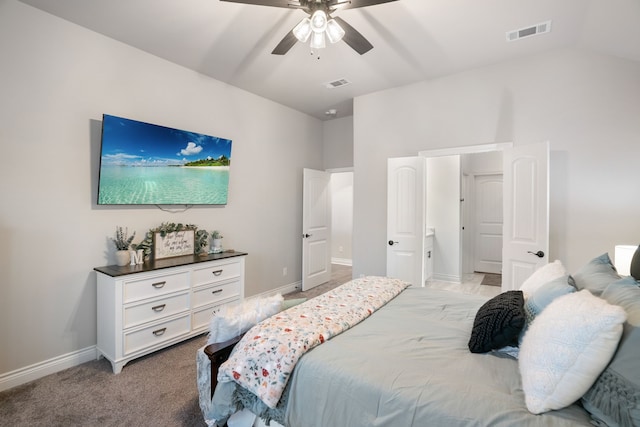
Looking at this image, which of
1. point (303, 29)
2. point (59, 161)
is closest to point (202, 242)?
point (59, 161)

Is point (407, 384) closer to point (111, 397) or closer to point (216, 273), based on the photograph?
point (111, 397)

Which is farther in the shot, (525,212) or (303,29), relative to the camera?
(525,212)

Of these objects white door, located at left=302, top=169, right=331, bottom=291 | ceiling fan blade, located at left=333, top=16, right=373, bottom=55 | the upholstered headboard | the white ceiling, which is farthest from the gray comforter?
white door, located at left=302, top=169, right=331, bottom=291

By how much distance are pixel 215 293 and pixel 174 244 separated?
71 centimetres

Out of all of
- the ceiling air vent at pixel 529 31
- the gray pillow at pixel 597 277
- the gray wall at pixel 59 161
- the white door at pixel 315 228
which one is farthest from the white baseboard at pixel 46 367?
the ceiling air vent at pixel 529 31

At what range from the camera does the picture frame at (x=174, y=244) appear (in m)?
3.13

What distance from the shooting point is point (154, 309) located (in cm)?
277

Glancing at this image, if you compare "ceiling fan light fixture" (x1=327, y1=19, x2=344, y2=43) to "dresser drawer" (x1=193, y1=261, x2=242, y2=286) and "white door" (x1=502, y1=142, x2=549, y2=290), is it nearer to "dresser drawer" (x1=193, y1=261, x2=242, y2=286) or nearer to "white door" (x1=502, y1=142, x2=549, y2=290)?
"white door" (x1=502, y1=142, x2=549, y2=290)

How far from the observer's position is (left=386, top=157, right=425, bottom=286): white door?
151 inches

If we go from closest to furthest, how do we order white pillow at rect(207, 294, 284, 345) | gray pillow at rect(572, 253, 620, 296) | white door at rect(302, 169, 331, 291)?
gray pillow at rect(572, 253, 620, 296), white pillow at rect(207, 294, 284, 345), white door at rect(302, 169, 331, 291)

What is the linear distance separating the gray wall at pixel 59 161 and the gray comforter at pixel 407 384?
2464mm

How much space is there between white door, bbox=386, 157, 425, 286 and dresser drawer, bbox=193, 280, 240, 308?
6.62 ft

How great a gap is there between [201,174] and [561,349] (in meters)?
3.53

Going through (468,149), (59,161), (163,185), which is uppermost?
(468,149)
